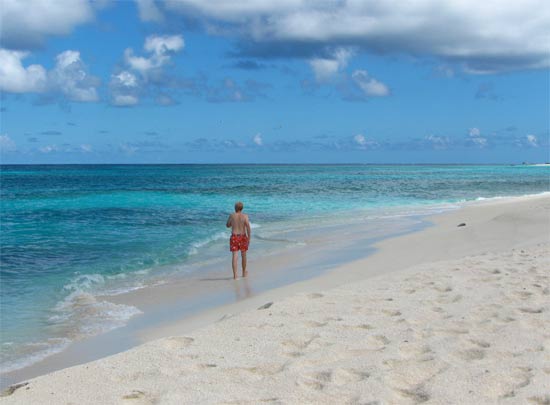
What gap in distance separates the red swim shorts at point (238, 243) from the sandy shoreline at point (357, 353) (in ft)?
10.8

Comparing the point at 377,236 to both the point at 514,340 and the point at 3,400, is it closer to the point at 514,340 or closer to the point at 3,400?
the point at 514,340

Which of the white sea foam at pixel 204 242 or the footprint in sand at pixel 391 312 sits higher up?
the footprint in sand at pixel 391 312

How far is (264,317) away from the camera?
6.54 meters

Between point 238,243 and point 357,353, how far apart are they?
21.7 ft

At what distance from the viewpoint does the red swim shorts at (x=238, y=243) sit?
11.5 metres

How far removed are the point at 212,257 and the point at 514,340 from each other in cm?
987

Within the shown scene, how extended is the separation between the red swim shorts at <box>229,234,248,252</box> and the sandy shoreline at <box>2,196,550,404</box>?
3282 millimetres

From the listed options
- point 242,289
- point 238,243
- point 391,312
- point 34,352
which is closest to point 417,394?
point 391,312

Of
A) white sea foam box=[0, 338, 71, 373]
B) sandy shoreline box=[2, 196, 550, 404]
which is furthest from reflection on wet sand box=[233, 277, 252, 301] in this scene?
white sea foam box=[0, 338, 71, 373]

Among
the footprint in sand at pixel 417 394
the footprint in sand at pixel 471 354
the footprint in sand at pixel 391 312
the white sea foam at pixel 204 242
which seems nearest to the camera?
the footprint in sand at pixel 417 394

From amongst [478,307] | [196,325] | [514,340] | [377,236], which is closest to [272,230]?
[377,236]

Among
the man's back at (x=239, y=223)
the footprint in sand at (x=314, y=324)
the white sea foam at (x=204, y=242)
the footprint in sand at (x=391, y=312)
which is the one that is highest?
the man's back at (x=239, y=223)

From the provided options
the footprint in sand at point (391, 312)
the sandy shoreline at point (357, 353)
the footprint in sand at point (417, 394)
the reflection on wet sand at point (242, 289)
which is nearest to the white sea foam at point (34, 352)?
the sandy shoreline at point (357, 353)

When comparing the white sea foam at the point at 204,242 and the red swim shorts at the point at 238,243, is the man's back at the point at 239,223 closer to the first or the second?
the red swim shorts at the point at 238,243
